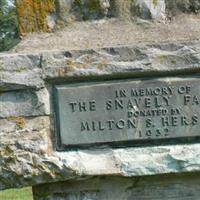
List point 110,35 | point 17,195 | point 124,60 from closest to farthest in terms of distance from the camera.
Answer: point 124,60, point 110,35, point 17,195

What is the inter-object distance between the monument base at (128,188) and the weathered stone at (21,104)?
40 centimetres

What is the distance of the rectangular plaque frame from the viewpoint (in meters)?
2.99

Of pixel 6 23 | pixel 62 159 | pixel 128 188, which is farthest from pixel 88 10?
pixel 6 23

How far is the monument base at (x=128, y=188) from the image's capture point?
3.10 metres

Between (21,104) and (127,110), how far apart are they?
510mm

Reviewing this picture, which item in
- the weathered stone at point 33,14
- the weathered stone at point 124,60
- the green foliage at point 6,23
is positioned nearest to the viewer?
the weathered stone at point 124,60

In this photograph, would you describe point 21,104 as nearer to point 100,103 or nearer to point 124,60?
point 100,103

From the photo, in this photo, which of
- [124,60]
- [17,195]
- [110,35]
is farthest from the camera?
[17,195]

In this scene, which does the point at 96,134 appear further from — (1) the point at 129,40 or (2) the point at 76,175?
(1) the point at 129,40

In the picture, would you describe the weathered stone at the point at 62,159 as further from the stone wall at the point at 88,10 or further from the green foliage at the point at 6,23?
the green foliage at the point at 6,23

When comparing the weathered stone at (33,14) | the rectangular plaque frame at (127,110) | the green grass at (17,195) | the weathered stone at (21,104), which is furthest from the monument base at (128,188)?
the green grass at (17,195)

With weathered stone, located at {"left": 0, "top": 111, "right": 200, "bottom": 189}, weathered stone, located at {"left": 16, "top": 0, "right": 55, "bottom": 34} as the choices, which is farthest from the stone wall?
weathered stone, located at {"left": 0, "top": 111, "right": 200, "bottom": 189}

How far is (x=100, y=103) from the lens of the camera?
9.84 ft

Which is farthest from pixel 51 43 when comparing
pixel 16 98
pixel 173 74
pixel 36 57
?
pixel 173 74
